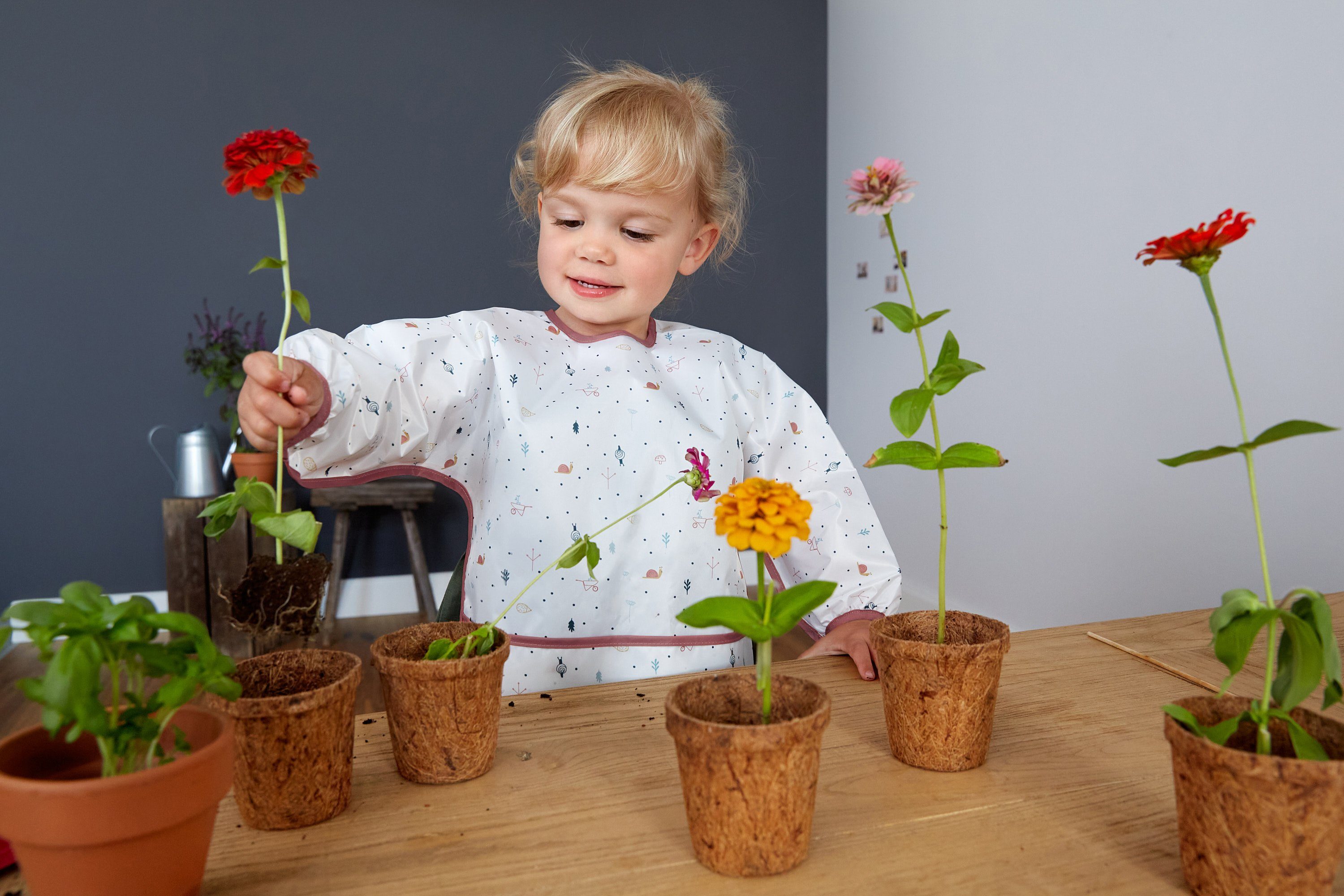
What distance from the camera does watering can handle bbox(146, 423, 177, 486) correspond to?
313 cm

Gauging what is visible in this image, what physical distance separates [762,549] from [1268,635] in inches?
9.6

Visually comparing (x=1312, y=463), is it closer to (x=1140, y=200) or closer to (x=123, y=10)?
(x=1140, y=200)

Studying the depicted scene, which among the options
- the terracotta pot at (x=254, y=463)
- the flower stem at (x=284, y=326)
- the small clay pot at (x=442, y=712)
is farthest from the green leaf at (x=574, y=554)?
the terracotta pot at (x=254, y=463)

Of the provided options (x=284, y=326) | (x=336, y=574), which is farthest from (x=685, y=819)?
(x=336, y=574)

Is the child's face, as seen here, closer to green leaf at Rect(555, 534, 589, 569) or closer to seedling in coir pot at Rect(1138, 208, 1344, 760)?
green leaf at Rect(555, 534, 589, 569)

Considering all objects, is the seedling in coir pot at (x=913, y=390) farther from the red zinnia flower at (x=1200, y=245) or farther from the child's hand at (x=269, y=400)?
the child's hand at (x=269, y=400)

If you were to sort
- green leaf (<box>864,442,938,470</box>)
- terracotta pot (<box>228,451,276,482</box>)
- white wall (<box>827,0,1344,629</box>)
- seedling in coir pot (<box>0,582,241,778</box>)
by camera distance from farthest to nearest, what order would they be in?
1. terracotta pot (<box>228,451,276,482</box>)
2. white wall (<box>827,0,1344,629</box>)
3. green leaf (<box>864,442,938,470</box>)
4. seedling in coir pot (<box>0,582,241,778</box>)

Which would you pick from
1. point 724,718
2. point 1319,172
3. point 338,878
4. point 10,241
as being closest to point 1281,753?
point 724,718

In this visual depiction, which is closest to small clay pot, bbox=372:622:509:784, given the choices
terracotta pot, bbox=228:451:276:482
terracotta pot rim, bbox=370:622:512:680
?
terracotta pot rim, bbox=370:622:512:680

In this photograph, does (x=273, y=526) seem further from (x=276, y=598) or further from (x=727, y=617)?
(x=727, y=617)

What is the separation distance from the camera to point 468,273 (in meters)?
3.39

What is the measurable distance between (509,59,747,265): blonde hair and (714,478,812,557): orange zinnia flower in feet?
2.00

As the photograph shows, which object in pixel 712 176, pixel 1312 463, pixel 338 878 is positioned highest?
pixel 712 176

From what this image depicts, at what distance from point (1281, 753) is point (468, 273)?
3229mm
